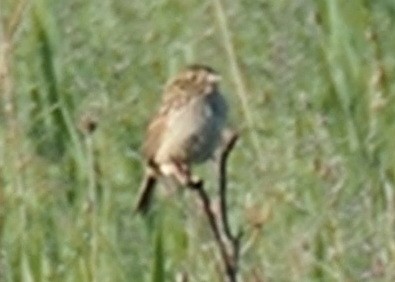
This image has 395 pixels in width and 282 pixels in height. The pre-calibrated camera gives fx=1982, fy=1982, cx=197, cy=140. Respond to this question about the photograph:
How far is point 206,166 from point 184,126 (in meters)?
0.15

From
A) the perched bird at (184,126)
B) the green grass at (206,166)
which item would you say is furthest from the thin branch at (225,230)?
the perched bird at (184,126)

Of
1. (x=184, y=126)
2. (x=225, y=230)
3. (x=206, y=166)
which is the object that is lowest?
(x=206, y=166)

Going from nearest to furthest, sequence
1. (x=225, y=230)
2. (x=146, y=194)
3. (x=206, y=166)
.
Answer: (x=225, y=230)
(x=146, y=194)
(x=206, y=166)

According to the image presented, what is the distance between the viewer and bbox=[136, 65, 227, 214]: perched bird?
13.7 ft

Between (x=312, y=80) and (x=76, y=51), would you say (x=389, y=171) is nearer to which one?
(x=312, y=80)

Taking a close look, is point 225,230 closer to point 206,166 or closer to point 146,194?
point 146,194

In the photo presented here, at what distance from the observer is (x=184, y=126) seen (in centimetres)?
436

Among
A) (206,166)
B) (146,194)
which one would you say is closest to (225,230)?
(146,194)

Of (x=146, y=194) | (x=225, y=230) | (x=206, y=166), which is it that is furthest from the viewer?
(x=206, y=166)

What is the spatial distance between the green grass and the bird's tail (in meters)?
0.03

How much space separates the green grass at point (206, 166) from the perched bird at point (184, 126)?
0.15ft

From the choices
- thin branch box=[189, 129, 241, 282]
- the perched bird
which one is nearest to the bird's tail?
the perched bird

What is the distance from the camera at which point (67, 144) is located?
4055mm

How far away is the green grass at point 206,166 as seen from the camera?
3752 millimetres
